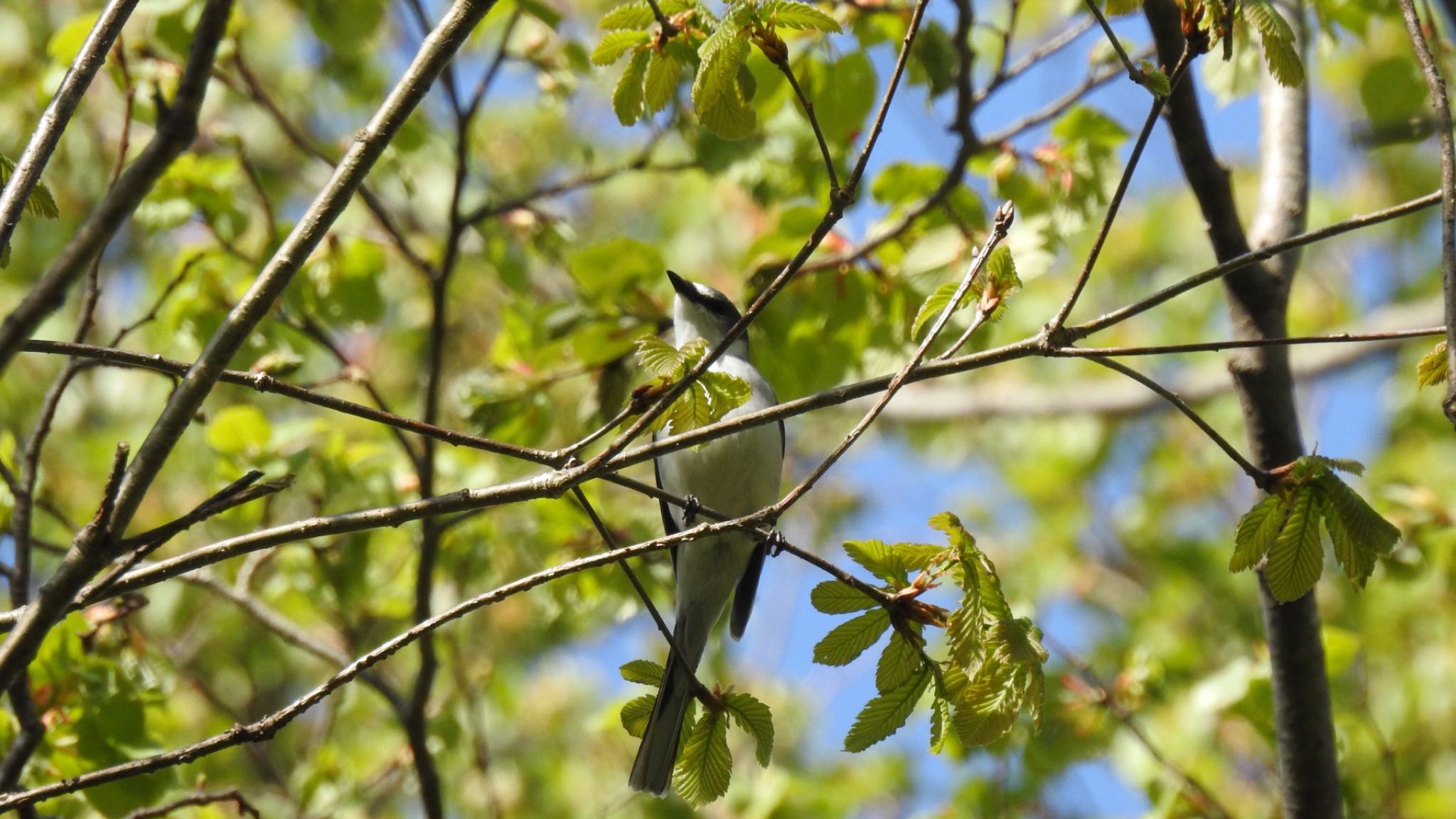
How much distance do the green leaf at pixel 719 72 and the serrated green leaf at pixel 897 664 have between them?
39.8 inches

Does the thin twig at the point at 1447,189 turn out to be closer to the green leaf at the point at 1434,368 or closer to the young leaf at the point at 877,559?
the green leaf at the point at 1434,368

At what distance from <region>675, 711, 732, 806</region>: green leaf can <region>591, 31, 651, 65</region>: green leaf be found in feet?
4.22

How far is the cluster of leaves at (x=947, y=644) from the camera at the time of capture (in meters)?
2.17

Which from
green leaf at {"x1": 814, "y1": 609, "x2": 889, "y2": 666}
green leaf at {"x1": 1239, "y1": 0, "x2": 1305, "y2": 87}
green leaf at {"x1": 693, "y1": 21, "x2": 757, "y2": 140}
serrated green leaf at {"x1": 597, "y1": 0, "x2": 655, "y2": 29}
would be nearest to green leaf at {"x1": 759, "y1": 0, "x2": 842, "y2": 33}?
green leaf at {"x1": 693, "y1": 21, "x2": 757, "y2": 140}

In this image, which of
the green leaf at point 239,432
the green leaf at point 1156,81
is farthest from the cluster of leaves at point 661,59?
the green leaf at point 239,432

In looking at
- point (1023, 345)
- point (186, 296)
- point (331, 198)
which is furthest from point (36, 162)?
point (186, 296)

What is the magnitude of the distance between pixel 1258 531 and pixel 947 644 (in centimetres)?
55

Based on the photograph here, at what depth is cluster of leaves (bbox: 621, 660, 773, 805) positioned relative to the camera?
2377 millimetres

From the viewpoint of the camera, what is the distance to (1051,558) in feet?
32.7

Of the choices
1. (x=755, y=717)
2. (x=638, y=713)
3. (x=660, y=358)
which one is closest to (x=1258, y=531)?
(x=755, y=717)

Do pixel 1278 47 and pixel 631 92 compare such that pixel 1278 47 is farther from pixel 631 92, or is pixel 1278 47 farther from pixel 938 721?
pixel 938 721

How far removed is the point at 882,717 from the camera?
2252mm

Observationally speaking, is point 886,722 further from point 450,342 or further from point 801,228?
point 450,342

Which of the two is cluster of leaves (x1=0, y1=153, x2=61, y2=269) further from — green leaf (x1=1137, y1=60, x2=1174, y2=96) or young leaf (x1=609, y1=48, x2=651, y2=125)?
green leaf (x1=1137, y1=60, x2=1174, y2=96)
